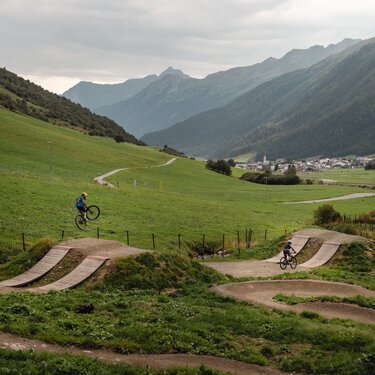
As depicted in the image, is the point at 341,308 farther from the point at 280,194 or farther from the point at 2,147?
the point at 280,194

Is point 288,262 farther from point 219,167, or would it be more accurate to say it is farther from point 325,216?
point 219,167

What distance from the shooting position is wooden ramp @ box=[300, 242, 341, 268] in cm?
4576

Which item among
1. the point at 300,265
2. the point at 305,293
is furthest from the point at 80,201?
the point at 300,265

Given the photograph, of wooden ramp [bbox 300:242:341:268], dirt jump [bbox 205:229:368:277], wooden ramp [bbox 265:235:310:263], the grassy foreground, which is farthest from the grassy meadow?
dirt jump [bbox 205:229:368:277]

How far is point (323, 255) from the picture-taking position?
156 ft

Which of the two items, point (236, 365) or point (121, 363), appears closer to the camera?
point (121, 363)

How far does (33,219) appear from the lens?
148 ft

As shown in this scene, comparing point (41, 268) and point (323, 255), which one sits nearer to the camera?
point (41, 268)

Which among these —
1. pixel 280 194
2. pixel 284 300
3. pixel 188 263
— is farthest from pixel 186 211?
pixel 280 194

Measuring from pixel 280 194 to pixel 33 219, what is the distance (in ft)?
290

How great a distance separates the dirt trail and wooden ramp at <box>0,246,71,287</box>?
11.5 metres

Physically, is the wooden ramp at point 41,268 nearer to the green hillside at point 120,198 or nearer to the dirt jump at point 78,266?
the dirt jump at point 78,266

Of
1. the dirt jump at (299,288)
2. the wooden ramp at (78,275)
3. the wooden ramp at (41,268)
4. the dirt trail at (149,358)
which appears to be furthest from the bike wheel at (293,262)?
the dirt trail at (149,358)

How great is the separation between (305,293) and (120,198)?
126 feet
